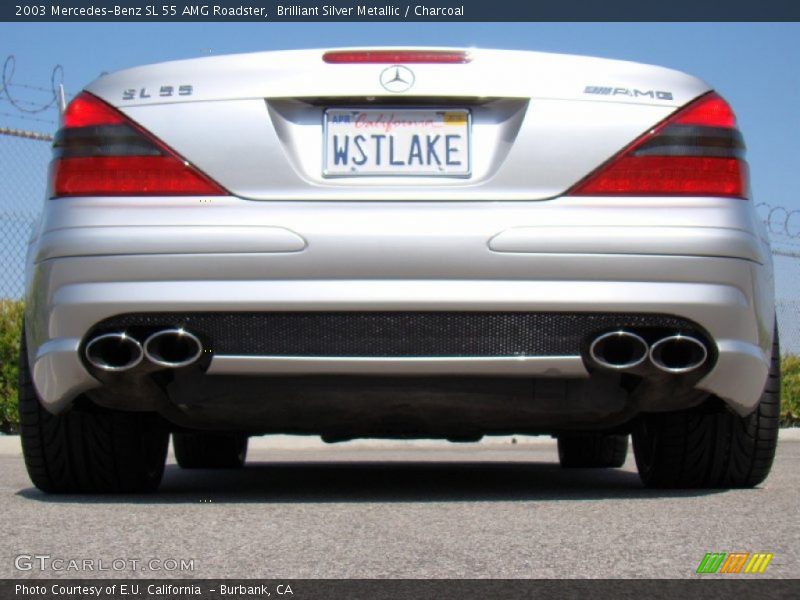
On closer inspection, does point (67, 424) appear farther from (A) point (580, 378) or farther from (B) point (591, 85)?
(B) point (591, 85)

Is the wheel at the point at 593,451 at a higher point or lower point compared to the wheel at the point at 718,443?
lower

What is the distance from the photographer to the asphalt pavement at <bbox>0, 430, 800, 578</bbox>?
2953 millimetres

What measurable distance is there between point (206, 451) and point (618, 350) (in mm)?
3299

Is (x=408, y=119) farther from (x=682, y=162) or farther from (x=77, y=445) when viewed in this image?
(x=77, y=445)

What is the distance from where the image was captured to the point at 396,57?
14.0 ft

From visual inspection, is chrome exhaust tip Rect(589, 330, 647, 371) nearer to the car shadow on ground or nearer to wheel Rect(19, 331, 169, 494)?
the car shadow on ground

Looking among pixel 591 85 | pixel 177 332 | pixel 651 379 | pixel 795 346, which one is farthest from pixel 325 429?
pixel 795 346

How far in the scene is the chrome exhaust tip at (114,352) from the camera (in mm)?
4066

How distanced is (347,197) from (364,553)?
1.25 metres

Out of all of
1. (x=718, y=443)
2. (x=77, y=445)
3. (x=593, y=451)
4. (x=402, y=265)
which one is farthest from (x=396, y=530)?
(x=593, y=451)

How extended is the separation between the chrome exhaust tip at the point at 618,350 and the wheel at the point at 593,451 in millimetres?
3143

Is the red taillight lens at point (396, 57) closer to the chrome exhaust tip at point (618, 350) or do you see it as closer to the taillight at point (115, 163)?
the taillight at point (115, 163)

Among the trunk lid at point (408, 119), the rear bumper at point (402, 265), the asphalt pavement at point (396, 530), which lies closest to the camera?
the asphalt pavement at point (396, 530)

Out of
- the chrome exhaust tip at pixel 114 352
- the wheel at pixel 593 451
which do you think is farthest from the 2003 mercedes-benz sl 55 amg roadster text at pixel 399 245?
the wheel at pixel 593 451
